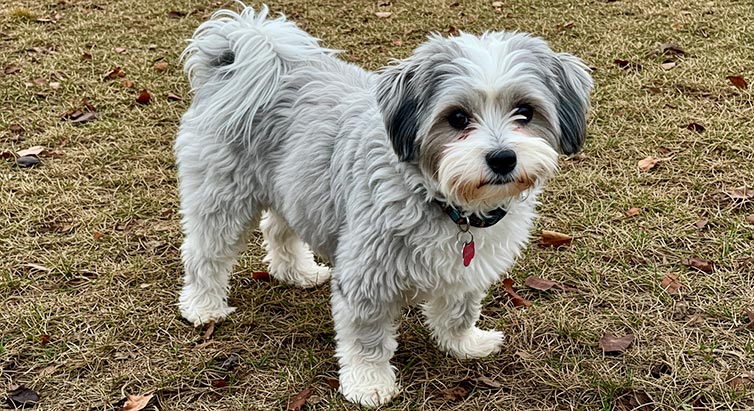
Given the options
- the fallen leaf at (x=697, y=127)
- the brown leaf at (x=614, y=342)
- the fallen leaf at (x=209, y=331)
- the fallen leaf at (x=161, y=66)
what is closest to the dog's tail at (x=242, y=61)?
the fallen leaf at (x=209, y=331)

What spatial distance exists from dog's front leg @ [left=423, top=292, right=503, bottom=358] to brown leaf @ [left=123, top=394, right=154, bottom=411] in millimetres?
1260

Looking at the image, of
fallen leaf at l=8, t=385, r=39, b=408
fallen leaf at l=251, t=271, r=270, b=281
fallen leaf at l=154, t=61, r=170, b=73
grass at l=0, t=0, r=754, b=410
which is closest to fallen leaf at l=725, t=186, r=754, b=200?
grass at l=0, t=0, r=754, b=410

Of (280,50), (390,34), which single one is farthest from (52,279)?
(390,34)

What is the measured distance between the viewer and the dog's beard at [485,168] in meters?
2.30

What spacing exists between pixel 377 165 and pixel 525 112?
569 millimetres

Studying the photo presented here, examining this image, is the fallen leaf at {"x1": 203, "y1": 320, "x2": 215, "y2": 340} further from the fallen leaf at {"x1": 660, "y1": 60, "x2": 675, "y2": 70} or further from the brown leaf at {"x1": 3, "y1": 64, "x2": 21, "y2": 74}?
the fallen leaf at {"x1": 660, "y1": 60, "x2": 675, "y2": 70}

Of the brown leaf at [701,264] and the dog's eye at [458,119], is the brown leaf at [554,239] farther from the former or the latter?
the dog's eye at [458,119]

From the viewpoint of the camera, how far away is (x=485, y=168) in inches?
90.7

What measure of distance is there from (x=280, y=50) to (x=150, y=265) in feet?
4.96

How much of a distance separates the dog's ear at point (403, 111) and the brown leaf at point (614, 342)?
1440mm

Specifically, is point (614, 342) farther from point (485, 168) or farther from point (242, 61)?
point (242, 61)

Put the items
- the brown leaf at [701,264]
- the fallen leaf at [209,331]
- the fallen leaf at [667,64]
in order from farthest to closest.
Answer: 1. the fallen leaf at [667,64]
2. the brown leaf at [701,264]
3. the fallen leaf at [209,331]

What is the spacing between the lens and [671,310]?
3463 millimetres

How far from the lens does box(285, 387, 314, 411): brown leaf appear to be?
3051mm
